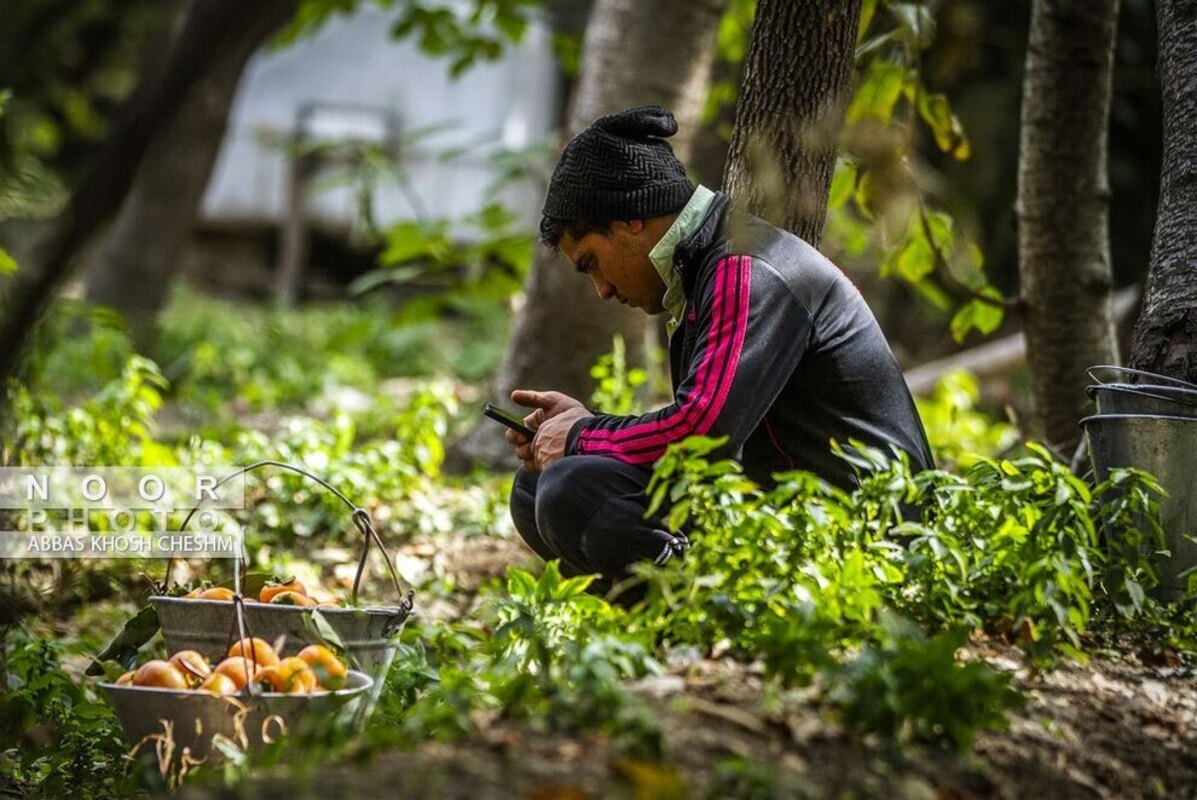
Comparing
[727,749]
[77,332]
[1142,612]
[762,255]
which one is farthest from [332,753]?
[77,332]

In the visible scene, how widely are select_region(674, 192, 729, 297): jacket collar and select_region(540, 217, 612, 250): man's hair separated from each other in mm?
211

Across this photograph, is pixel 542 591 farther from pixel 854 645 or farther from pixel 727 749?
pixel 727 749

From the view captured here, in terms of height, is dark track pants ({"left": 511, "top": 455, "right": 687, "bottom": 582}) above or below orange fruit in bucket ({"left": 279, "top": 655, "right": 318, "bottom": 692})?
above

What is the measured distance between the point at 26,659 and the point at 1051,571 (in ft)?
8.86

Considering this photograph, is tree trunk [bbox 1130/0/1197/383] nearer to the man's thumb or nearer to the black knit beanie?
the black knit beanie

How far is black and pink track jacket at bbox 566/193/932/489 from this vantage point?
3469 mm

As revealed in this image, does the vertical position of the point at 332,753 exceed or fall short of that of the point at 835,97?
it falls short

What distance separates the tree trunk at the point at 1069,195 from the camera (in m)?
5.21

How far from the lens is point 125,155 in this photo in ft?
6.74

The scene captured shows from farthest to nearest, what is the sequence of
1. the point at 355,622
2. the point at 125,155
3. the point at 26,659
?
1. the point at 26,659
2. the point at 355,622
3. the point at 125,155

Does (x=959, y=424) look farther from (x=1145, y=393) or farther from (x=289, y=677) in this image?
(x=289, y=677)

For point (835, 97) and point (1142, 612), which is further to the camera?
point (835, 97)

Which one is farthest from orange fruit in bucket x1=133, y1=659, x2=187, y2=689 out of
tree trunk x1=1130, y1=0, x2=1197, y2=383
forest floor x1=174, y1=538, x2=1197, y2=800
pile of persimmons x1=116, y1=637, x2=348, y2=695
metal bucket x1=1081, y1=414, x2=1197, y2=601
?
tree trunk x1=1130, y1=0, x2=1197, y2=383

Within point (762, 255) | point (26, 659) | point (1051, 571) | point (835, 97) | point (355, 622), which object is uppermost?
point (835, 97)
